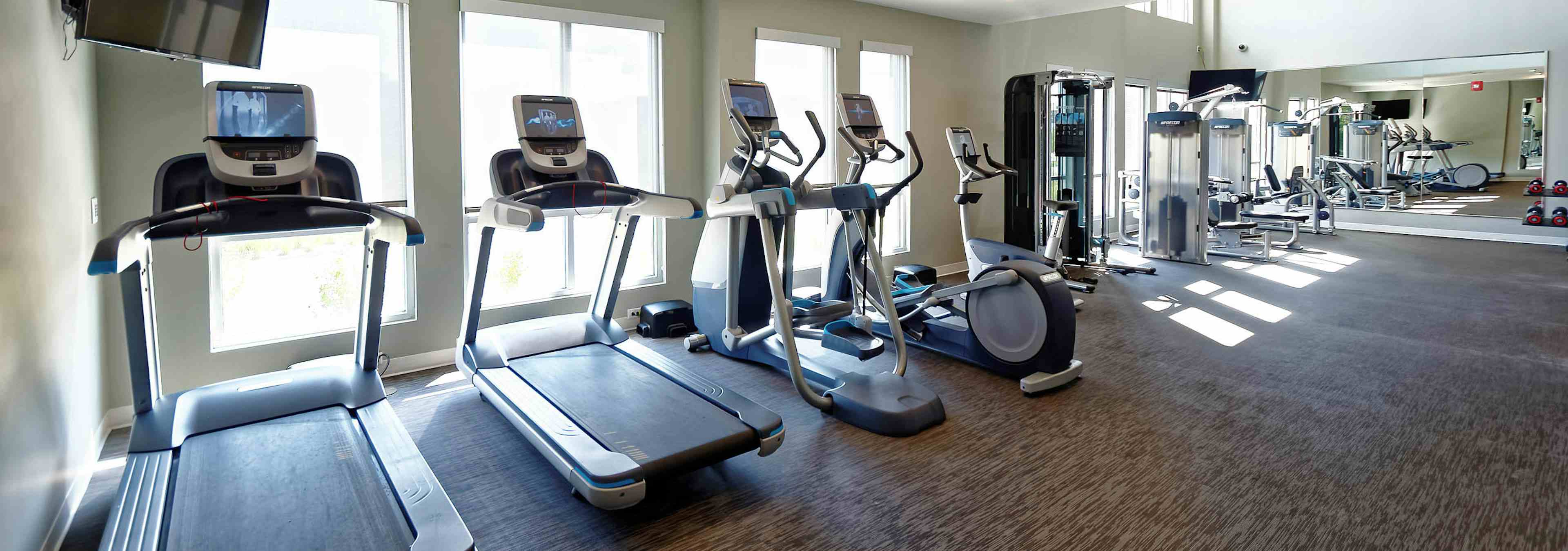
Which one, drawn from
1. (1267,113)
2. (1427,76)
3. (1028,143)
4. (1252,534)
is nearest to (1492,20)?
(1427,76)

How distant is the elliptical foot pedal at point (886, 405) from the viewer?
3465 mm

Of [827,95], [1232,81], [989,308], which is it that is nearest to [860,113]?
[989,308]

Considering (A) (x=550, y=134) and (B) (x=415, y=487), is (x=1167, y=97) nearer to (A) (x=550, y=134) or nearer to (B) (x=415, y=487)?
(A) (x=550, y=134)

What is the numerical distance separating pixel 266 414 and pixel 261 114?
3.63 feet

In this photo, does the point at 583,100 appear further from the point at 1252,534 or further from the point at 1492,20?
the point at 1492,20

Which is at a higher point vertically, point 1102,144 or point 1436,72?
point 1436,72

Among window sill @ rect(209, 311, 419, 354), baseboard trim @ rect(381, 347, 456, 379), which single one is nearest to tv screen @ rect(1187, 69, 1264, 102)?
baseboard trim @ rect(381, 347, 456, 379)

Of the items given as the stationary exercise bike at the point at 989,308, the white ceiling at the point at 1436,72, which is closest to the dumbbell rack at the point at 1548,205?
the white ceiling at the point at 1436,72

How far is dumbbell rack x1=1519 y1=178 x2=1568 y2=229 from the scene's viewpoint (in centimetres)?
928

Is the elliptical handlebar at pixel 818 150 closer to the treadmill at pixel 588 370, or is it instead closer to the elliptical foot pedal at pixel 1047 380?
the treadmill at pixel 588 370

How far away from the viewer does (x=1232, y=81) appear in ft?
36.9

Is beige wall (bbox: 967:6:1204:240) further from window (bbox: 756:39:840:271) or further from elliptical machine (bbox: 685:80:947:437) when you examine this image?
elliptical machine (bbox: 685:80:947:437)

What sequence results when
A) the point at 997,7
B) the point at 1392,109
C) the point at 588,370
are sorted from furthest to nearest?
the point at 1392,109 → the point at 997,7 → the point at 588,370

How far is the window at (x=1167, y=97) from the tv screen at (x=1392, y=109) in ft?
7.74
